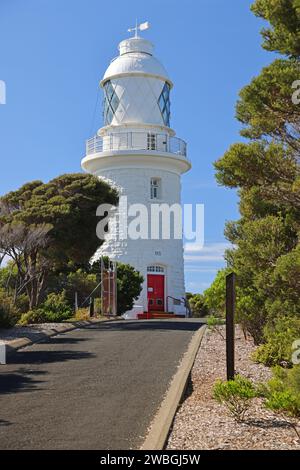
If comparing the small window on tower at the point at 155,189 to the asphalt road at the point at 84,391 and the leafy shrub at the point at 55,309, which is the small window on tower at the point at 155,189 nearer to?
the leafy shrub at the point at 55,309

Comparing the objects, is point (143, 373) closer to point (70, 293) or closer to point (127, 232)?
point (70, 293)

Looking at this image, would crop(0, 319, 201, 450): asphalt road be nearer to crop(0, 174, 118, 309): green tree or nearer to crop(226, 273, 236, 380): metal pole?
crop(226, 273, 236, 380): metal pole

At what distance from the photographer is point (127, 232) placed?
30891 mm

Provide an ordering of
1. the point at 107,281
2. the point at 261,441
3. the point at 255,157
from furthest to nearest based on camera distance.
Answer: the point at 107,281 → the point at 255,157 → the point at 261,441

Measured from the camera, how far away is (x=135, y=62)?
104 ft

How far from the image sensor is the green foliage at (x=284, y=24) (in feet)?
31.1


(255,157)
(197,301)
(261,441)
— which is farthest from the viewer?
(197,301)

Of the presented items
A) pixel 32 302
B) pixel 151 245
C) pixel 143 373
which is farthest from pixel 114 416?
pixel 151 245

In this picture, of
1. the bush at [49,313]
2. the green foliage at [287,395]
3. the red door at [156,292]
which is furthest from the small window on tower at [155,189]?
the green foliage at [287,395]

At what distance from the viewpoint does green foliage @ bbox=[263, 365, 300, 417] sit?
21.6ft

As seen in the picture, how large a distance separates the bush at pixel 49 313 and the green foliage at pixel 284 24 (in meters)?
12.8

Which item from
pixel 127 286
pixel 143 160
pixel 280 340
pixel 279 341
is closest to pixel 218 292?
pixel 279 341

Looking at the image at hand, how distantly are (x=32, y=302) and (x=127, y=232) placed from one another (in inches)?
340

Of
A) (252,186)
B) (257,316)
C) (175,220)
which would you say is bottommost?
(257,316)
